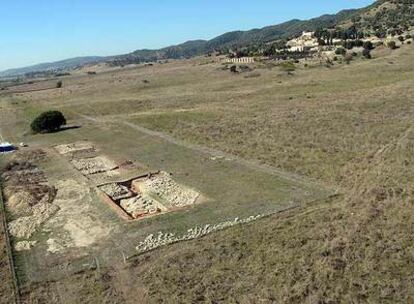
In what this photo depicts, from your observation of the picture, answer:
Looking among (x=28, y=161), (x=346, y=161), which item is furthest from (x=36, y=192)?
(x=346, y=161)

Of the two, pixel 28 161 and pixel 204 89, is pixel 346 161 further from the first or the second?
pixel 204 89

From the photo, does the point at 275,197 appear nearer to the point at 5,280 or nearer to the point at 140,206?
the point at 140,206

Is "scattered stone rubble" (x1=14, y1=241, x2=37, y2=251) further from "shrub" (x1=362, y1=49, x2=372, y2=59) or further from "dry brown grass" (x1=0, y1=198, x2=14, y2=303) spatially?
"shrub" (x1=362, y1=49, x2=372, y2=59)

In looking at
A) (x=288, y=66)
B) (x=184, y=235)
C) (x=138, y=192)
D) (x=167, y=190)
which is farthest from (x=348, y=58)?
(x=184, y=235)

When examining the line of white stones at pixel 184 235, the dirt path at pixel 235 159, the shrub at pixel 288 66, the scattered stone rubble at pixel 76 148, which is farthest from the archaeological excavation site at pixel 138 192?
the shrub at pixel 288 66

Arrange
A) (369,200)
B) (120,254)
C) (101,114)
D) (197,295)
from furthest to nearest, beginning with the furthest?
(101,114) < (369,200) < (120,254) < (197,295)

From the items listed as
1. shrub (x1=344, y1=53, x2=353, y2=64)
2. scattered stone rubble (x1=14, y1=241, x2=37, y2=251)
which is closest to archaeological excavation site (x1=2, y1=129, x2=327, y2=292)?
scattered stone rubble (x1=14, y1=241, x2=37, y2=251)
